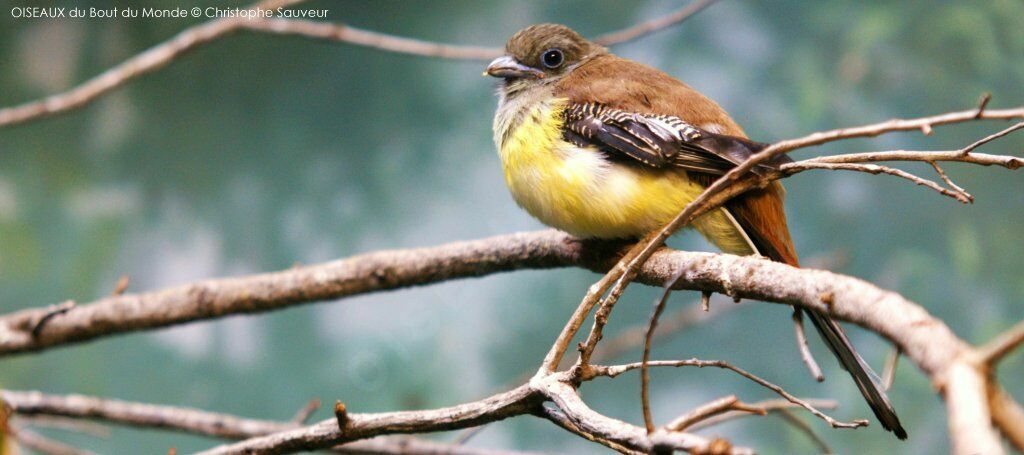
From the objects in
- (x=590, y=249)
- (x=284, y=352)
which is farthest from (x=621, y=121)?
(x=284, y=352)

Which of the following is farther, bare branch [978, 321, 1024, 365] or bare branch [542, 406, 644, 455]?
bare branch [542, 406, 644, 455]

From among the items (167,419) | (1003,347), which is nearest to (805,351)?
(1003,347)

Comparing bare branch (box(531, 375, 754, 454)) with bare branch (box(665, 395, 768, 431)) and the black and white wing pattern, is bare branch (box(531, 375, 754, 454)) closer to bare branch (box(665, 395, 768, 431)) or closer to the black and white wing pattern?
bare branch (box(665, 395, 768, 431))

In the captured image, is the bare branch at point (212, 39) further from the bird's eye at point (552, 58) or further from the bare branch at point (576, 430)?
the bare branch at point (576, 430)

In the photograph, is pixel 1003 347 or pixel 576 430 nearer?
pixel 1003 347

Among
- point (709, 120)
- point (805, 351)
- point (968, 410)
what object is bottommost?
point (968, 410)

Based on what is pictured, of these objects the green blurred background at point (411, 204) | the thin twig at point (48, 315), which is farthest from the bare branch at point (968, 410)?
the green blurred background at point (411, 204)

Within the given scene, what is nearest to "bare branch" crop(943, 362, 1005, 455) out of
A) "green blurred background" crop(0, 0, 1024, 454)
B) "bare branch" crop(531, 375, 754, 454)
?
"bare branch" crop(531, 375, 754, 454)

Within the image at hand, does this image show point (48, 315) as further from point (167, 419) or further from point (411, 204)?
point (411, 204)
